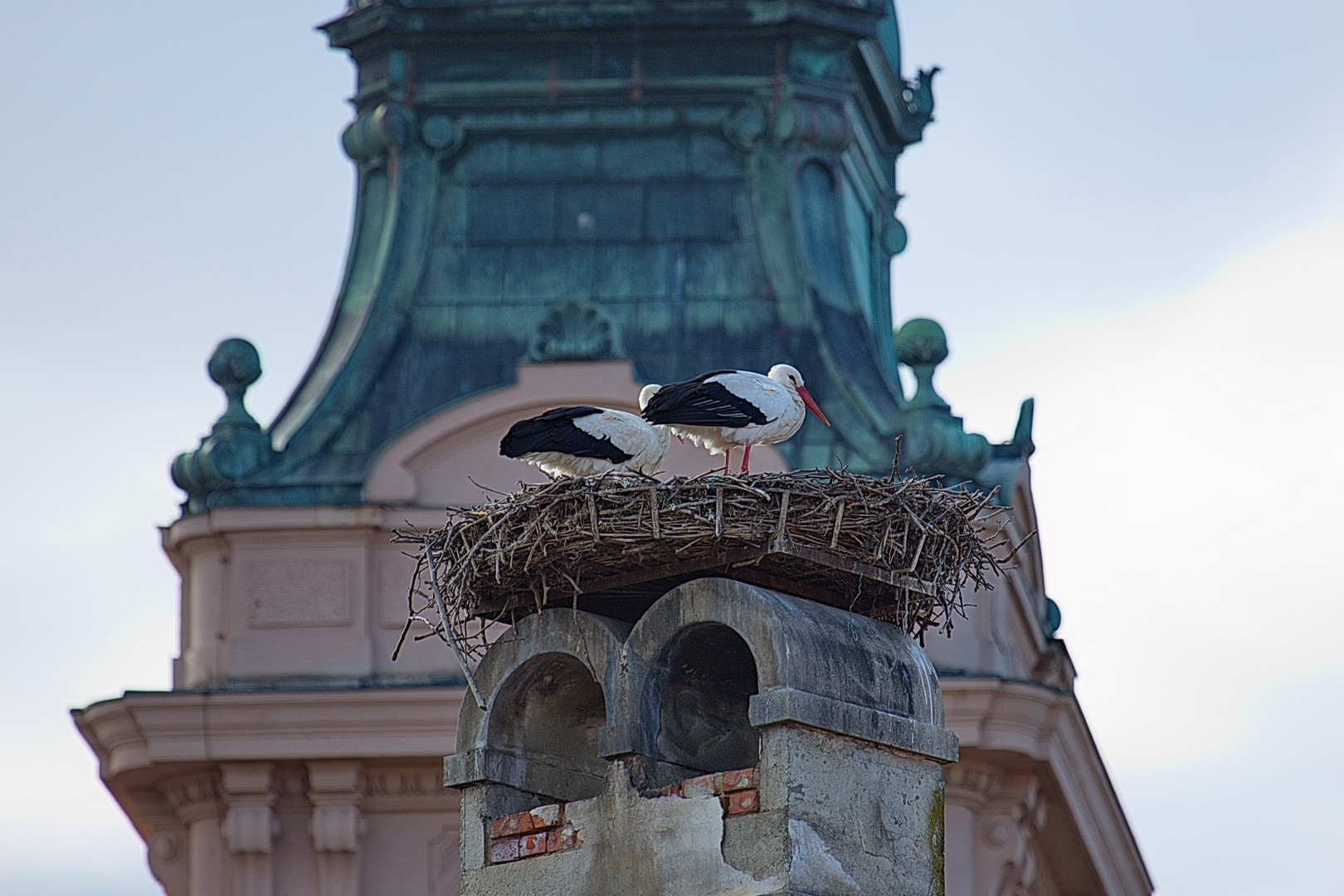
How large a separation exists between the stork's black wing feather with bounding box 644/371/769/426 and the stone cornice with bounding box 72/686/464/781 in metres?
7.05

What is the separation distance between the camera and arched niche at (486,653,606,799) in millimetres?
14352

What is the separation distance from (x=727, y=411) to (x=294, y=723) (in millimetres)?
7637

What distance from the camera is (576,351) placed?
22.9 metres

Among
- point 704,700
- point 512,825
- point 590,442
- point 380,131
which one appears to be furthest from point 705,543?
point 380,131

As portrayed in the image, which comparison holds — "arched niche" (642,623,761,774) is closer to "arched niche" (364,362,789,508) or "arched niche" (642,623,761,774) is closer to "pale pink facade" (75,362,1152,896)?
"pale pink facade" (75,362,1152,896)

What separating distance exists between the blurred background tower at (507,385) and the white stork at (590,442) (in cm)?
628

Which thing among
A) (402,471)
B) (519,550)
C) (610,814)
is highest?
(402,471)

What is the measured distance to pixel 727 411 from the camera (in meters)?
15.6

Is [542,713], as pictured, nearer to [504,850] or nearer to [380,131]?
[504,850]

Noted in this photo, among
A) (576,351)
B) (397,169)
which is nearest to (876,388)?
(576,351)

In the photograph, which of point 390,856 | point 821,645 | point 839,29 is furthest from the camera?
point 839,29

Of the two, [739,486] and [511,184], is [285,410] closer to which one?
[511,184]

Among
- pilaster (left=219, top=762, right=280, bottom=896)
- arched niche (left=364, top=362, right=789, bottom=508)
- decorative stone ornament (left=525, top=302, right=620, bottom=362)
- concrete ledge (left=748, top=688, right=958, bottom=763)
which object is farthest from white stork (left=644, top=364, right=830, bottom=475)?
pilaster (left=219, top=762, right=280, bottom=896)

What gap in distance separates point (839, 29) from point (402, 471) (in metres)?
4.24
